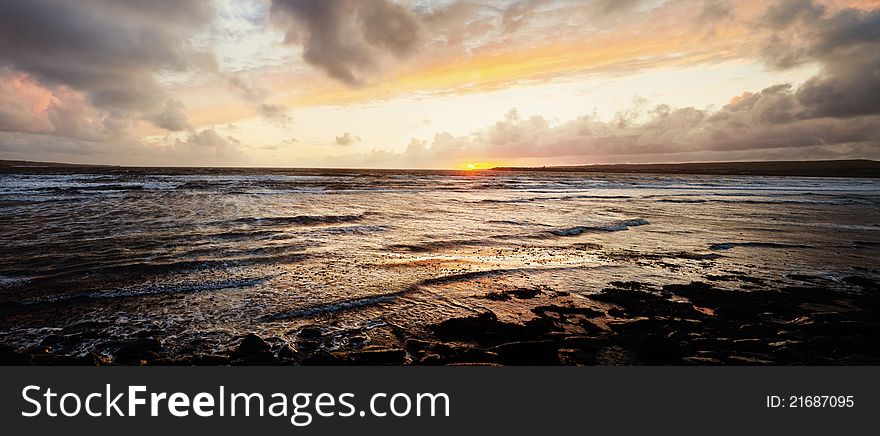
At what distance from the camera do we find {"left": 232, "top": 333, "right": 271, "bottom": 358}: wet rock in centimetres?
475

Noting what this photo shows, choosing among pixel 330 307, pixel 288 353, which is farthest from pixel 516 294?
pixel 288 353

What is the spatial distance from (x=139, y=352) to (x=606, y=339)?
600cm

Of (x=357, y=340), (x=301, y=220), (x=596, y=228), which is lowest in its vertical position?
(x=357, y=340)

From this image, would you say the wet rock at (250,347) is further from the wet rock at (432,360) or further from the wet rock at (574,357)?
the wet rock at (574,357)

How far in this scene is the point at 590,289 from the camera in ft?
25.1

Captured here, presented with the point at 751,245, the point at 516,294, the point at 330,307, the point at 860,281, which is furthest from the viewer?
the point at 751,245

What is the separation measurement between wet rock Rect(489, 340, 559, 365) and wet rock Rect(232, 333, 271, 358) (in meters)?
2.91

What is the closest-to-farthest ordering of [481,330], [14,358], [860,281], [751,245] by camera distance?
[14,358]
[481,330]
[860,281]
[751,245]

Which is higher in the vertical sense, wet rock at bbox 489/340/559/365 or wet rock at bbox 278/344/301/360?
wet rock at bbox 489/340/559/365

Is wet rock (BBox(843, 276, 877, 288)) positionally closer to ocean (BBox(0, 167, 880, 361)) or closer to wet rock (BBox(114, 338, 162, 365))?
ocean (BBox(0, 167, 880, 361))

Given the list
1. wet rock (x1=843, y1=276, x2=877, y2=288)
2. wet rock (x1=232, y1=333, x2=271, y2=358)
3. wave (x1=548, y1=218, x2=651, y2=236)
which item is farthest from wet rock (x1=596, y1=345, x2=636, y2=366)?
wave (x1=548, y1=218, x2=651, y2=236)

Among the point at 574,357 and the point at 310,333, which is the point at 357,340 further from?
the point at 574,357

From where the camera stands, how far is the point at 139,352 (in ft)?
→ 15.7
